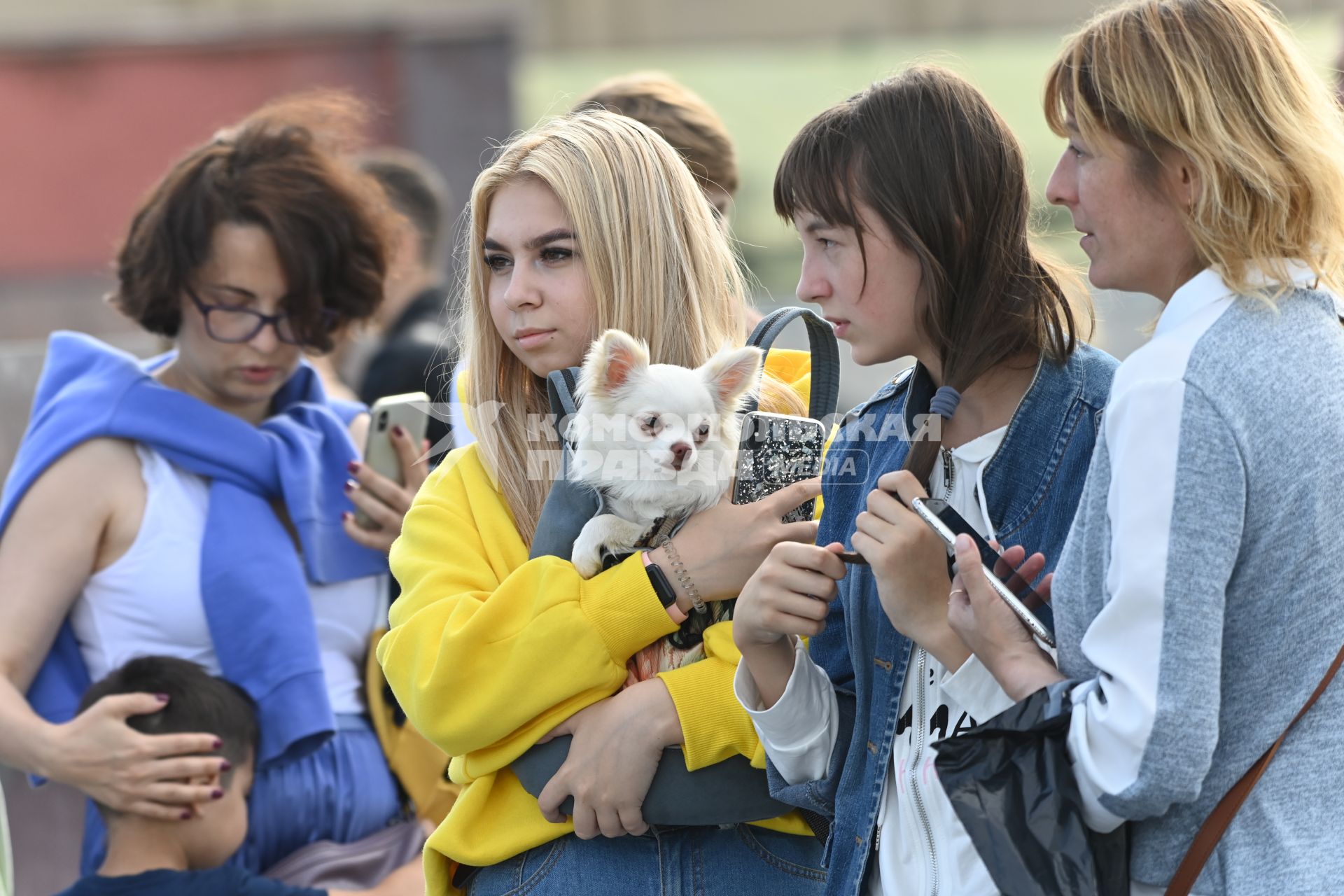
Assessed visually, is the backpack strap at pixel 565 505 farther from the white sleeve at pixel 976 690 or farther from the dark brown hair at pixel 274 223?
the dark brown hair at pixel 274 223

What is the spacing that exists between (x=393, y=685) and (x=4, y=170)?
11.5 meters

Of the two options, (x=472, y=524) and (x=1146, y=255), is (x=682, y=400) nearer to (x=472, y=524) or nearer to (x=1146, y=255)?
(x=472, y=524)

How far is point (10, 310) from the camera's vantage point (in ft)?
40.7

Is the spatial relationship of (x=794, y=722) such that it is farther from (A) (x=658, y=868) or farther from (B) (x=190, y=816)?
(B) (x=190, y=816)

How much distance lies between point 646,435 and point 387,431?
60.0 inches

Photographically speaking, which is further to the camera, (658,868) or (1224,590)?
(658,868)

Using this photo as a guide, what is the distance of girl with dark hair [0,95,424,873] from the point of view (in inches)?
126

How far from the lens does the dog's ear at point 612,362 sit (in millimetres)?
2197

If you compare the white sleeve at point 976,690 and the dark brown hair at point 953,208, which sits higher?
the dark brown hair at point 953,208

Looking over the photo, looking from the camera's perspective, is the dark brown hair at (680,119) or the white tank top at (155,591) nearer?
the white tank top at (155,591)

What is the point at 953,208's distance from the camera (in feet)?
7.07

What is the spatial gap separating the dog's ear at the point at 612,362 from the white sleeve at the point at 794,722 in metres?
0.55

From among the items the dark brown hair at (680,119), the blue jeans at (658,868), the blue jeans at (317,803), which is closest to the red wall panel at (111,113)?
the dark brown hair at (680,119)

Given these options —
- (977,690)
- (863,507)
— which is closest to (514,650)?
(863,507)
